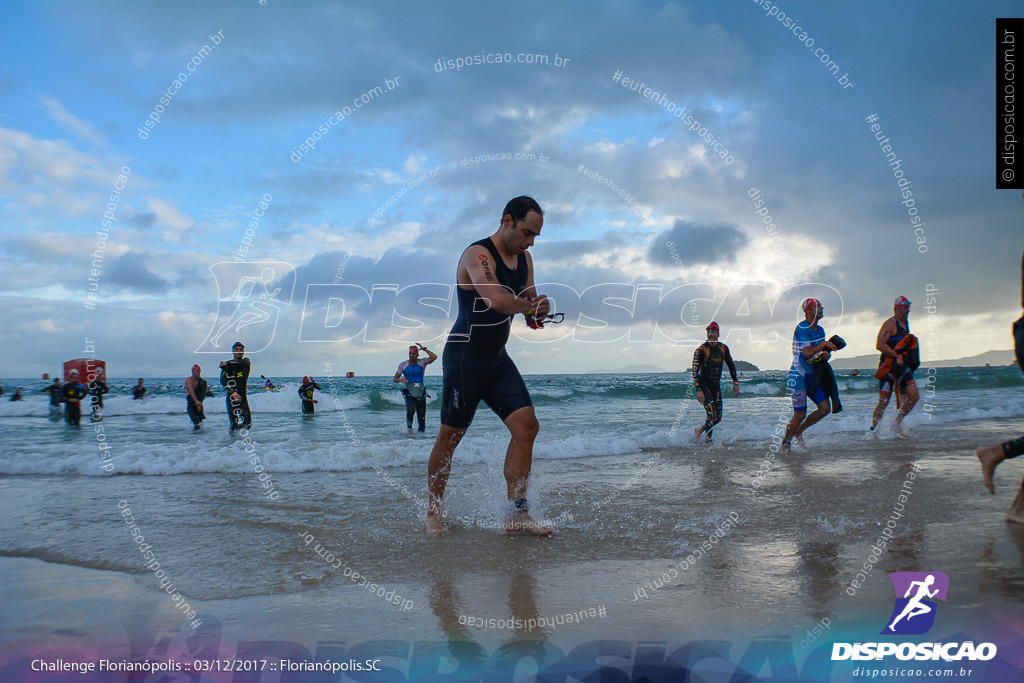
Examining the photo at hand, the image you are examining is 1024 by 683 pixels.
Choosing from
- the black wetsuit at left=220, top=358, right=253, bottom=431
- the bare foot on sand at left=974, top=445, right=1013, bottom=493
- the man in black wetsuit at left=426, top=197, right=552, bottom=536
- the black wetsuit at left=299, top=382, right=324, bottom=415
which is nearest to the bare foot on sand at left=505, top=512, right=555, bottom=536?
the man in black wetsuit at left=426, top=197, right=552, bottom=536

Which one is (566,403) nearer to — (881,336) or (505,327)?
(881,336)

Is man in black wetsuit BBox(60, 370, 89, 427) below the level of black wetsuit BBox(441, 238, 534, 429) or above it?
below

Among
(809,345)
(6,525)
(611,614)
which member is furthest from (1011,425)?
(6,525)

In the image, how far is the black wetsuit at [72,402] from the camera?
15.0 m

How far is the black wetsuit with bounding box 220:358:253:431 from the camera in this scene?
38.9 feet

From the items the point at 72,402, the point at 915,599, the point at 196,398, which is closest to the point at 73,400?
the point at 72,402

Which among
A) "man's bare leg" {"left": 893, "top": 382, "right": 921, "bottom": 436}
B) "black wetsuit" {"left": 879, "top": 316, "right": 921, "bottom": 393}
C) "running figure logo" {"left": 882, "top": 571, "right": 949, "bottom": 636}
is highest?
"black wetsuit" {"left": 879, "top": 316, "right": 921, "bottom": 393}

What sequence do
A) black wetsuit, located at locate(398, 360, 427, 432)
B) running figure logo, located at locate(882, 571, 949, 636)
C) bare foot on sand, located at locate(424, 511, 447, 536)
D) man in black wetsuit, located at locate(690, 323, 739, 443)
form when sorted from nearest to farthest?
running figure logo, located at locate(882, 571, 949, 636), bare foot on sand, located at locate(424, 511, 447, 536), man in black wetsuit, located at locate(690, 323, 739, 443), black wetsuit, located at locate(398, 360, 427, 432)

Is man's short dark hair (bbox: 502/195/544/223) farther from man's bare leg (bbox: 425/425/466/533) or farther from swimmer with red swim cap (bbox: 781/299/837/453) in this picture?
swimmer with red swim cap (bbox: 781/299/837/453)

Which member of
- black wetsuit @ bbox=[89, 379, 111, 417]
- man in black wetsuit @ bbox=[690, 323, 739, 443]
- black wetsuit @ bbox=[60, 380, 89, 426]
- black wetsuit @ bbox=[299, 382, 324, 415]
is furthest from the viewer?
black wetsuit @ bbox=[299, 382, 324, 415]

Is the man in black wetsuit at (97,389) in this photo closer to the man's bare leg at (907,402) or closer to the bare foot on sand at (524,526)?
the bare foot on sand at (524,526)

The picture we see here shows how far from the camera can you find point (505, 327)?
3.90 meters

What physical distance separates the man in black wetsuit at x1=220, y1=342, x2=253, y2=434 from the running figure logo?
11558mm

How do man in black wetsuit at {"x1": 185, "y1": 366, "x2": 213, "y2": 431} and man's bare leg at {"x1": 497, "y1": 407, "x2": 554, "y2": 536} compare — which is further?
man in black wetsuit at {"x1": 185, "y1": 366, "x2": 213, "y2": 431}
